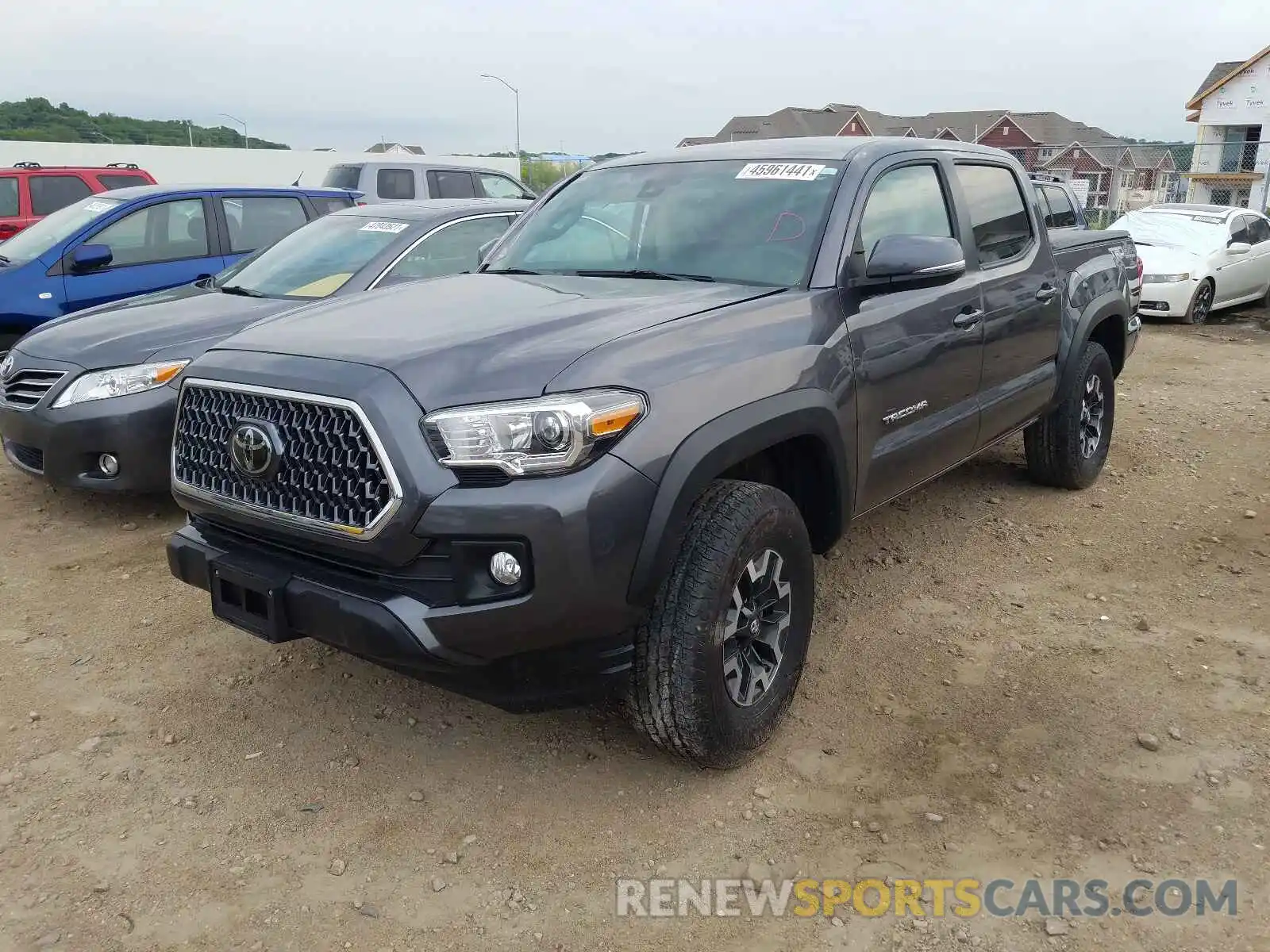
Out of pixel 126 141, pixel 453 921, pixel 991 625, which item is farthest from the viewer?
pixel 126 141

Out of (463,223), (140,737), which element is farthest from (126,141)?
(140,737)

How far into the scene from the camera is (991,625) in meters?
4.15

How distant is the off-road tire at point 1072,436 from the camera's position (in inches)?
212

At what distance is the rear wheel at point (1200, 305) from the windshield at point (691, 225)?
10712 millimetres

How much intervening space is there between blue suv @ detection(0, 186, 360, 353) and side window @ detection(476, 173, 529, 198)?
5.82 metres

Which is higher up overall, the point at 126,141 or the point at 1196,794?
the point at 126,141

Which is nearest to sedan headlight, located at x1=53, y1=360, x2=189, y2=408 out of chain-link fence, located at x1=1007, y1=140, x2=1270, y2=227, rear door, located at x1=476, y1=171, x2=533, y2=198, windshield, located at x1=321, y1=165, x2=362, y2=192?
rear door, located at x1=476, y1=171, x2=533, y2=198

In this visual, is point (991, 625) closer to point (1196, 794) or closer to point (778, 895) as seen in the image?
point (1196, 794)

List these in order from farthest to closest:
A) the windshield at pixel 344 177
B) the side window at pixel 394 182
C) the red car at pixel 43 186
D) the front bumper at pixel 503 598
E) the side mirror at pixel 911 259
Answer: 1. the windshield at pixel 344 177
2. the side window at pixel 394 182
3. the red car at pixel 43 186
4. the side mirror at pixel 911 259
5. the front bumper at pixel 503 598

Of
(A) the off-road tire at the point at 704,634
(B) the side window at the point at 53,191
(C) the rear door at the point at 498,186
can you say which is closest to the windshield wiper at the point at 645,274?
(A) the off-road tire at the point at 704,634

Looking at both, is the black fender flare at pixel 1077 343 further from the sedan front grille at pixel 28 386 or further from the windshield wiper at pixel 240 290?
the sedan front grille at pixel 28 386

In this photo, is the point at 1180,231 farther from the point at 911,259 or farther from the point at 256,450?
the point at 256,450

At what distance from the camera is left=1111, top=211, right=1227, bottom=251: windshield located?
42.3 ft

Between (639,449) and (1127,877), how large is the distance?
5.49 ft
